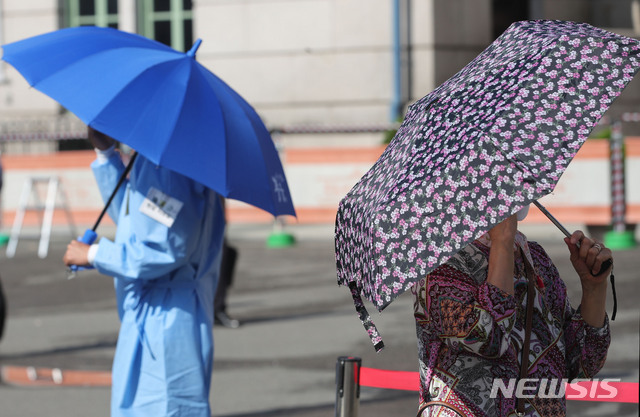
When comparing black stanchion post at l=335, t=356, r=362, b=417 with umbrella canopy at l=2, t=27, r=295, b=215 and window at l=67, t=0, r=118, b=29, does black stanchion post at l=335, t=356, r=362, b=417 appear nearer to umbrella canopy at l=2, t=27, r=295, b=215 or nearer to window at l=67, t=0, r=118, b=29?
umbrella canopy at l=2, t=27, r=295, b=215

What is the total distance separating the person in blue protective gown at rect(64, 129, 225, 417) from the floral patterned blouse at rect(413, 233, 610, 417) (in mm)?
1427

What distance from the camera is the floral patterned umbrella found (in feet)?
8.05

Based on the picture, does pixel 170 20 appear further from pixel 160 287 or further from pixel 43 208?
pixel 160 287

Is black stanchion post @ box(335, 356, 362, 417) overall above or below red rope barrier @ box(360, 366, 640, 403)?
above

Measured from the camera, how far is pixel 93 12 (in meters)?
23.9

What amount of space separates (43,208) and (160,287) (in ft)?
43.4

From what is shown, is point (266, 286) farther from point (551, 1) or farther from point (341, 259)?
point (551, 1)

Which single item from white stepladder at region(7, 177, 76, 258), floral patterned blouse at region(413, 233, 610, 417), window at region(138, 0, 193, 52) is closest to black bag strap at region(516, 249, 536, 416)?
floral patterned blouse at region(413, 233, 610, 417)

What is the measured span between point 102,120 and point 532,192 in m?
1.88

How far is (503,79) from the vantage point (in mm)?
2660

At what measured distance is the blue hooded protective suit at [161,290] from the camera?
395cm

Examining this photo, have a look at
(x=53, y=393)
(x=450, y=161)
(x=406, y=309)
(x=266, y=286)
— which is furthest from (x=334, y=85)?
(x=450, y=161)

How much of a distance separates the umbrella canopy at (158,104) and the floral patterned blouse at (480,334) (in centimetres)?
124

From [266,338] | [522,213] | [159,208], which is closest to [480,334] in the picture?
[522,213]
